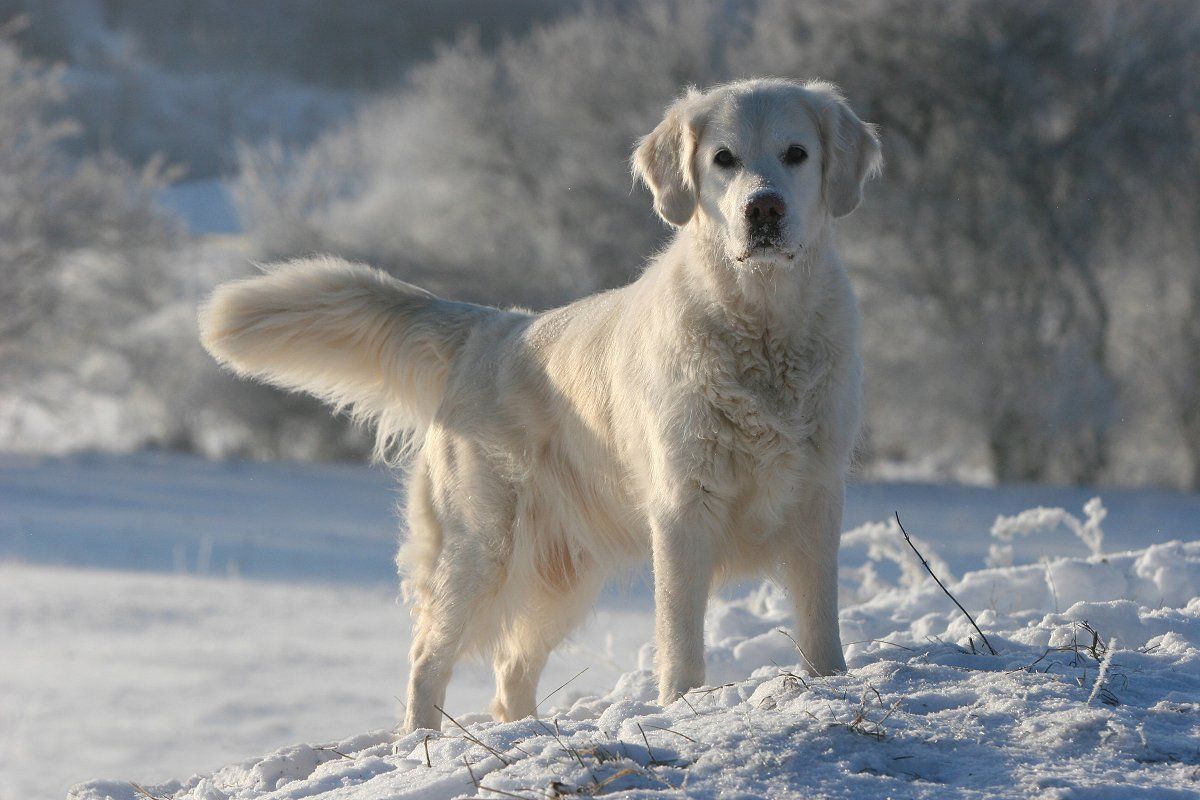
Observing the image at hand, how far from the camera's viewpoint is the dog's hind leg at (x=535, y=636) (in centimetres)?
436

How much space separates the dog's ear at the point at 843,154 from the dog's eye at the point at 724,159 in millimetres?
302

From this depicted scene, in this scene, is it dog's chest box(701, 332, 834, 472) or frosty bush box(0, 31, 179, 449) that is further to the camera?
frosty bush box(0, 31, 179, 449)

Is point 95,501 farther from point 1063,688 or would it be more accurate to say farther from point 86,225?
point 1063,688

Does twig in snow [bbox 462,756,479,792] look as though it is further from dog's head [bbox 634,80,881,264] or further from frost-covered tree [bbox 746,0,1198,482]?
frost-covered tree [bbox 746,0,1198,482]

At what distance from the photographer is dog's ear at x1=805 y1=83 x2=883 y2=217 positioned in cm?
364

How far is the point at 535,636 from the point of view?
4.45 m

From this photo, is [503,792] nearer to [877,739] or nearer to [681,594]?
Answer: [877,739]

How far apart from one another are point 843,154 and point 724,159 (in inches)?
15.3

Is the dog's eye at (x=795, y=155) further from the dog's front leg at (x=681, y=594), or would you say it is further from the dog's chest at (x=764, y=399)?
the dog's front leg at (x=681, y=594)

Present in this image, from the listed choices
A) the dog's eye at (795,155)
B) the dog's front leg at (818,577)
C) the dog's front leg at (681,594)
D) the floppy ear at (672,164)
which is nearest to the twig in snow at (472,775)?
the dog's front leg at (681,594)

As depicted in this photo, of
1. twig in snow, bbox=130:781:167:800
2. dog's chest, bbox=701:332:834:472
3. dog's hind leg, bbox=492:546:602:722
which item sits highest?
dog's chest, bbox=701:332:834:472

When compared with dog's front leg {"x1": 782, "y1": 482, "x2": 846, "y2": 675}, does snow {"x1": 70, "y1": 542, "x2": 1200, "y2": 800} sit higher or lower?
lower

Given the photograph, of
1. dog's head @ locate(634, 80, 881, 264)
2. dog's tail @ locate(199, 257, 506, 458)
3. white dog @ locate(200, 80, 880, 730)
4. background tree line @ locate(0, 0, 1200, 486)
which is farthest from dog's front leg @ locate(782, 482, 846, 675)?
background tree line @ locate(0, 0, 1200, 486)

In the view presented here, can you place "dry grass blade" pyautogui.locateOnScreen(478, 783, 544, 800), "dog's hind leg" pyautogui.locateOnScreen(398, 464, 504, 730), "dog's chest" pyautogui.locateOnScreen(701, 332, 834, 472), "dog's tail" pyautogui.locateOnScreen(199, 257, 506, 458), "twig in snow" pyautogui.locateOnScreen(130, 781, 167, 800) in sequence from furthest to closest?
"dog's tail" pyautogui.locateOnScreen(199, 257, 506, 458) → "dog's hind leg" pyautogui.locateOnScreen(398, 464, 504, 730) → "dog's chest" pyautogui.locateOnScreen(701, 332, 834, 472) → "twig in snow" pyautogui.locateOnScreen(130, 781, 167, 800) → "dry grass blade" pyautogui.locateOnScreen(478, 783, 544, 800)
